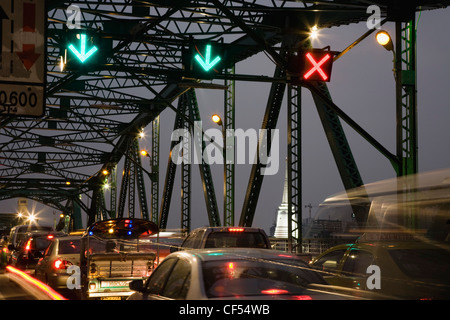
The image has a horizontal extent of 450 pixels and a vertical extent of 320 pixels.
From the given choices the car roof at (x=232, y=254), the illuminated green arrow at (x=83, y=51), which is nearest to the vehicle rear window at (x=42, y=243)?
the illuminated green arrow at (x=83, y=51)

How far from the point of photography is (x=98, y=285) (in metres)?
13.5

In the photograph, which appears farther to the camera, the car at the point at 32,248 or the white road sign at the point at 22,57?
the car at the point at 32,248

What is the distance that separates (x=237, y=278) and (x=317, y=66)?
1119 centimetres

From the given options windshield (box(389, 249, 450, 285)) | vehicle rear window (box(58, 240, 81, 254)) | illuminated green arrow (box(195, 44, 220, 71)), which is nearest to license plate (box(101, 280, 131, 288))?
vehicle rear window (box(58, 240, 81, 254))

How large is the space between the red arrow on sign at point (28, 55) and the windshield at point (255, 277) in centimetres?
610

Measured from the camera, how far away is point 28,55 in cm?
1184

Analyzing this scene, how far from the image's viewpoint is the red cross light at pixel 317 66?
679 inches

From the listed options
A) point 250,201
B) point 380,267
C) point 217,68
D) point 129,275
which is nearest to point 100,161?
point 250,201

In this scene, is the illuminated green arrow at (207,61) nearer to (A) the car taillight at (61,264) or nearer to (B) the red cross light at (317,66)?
(B) the red cross light at (317,66)

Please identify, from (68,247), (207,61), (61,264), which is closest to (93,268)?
(61,264)

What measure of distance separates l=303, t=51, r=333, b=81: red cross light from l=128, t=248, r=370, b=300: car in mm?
10117

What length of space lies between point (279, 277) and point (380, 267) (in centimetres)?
280

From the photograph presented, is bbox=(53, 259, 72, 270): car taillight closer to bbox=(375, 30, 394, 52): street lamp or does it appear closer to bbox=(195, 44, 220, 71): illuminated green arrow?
bbox=(195, 44, 220, 71): illuminated green arrow

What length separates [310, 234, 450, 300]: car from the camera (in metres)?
8.65
